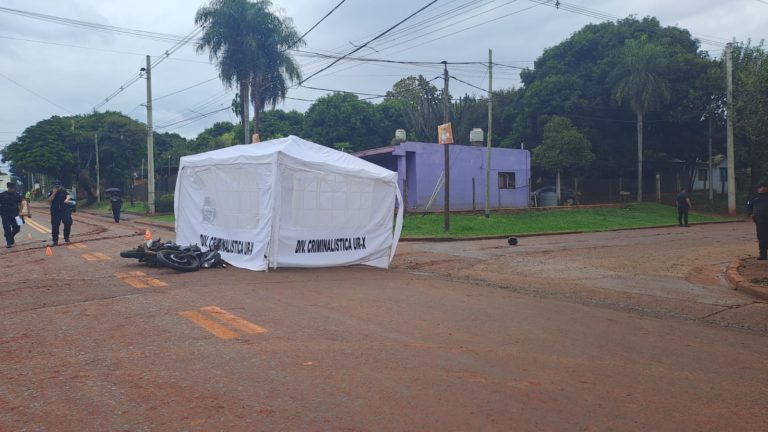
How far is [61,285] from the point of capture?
8.52m

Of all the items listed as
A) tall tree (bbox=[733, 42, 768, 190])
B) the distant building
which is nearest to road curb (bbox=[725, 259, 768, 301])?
tall tree (bbox=[733, 42, 768, 190])

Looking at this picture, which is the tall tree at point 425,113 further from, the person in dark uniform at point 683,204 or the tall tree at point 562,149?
the person in dark uniform at point 683,204

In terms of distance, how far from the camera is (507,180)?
34000 millimetres

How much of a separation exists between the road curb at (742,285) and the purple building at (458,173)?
16614mm

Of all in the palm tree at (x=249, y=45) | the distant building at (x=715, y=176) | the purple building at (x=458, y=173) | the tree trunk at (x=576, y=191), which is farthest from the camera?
the distant building at (x=715, y=176)

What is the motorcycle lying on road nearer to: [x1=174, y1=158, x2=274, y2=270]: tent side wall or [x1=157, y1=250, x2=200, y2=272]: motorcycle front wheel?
[x1=157, y1=250, x2=200, y2=272]: motorcycle front wheel

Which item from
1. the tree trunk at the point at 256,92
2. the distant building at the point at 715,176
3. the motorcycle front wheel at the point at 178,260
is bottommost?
the motorcycle front wheel at the point at 178,260

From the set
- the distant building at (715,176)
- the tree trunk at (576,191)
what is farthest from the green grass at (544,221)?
the distant building at (715,176)

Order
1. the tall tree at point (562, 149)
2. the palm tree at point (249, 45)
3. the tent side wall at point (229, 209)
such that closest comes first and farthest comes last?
the tent side wall at point (229, 209) < the palm tree at point (249, 45) < the tall tree at point (562, 149)

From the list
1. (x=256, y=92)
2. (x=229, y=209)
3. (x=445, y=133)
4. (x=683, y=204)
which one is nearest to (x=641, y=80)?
(x=683, y=204)

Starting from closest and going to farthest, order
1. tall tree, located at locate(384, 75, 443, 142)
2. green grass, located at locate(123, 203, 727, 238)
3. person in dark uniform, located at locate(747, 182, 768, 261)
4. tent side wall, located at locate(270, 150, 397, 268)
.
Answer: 1. tent side wall, located at locate(270, 150, 397, 268)
2. person in dark uniform, located at locate(747, 182, 768, 261)
3. green grass, located at locate(123, 203, 727, 238)
4. tall tree, located at locate(384, 75, 443, 142)

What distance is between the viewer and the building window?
111ft

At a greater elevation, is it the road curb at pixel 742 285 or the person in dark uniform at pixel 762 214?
the person in dark uniform at pixel 762 214

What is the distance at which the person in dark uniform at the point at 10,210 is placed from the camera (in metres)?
14.9
